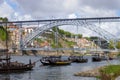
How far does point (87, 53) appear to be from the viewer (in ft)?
631

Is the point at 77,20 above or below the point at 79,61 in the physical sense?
above

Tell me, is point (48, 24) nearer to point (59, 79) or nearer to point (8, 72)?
point (8, 72)

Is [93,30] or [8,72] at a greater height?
[93,30]

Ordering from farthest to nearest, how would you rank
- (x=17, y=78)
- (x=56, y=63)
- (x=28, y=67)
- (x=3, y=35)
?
(x=3, y=35) → (x=56, y=63) → (x=28, y=67) → (x=17, y=78)

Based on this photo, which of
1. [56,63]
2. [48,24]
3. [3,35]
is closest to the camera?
[56,63]

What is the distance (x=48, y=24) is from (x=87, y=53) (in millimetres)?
62346

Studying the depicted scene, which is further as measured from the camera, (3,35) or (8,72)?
(3,35)

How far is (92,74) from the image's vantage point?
157ft

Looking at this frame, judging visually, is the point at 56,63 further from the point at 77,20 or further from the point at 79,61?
the point at 77,20

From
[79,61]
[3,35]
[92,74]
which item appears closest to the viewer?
[92,74]

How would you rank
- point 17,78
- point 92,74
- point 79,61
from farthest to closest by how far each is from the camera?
point 79,61 → point 17,78 → point 92,74

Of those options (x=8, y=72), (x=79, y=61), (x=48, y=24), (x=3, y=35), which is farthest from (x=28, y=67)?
(x=3, y=35)

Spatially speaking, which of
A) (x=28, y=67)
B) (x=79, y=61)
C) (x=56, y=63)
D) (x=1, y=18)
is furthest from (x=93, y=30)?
(x=1, y=18)

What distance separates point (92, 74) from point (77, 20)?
76.0 metres
